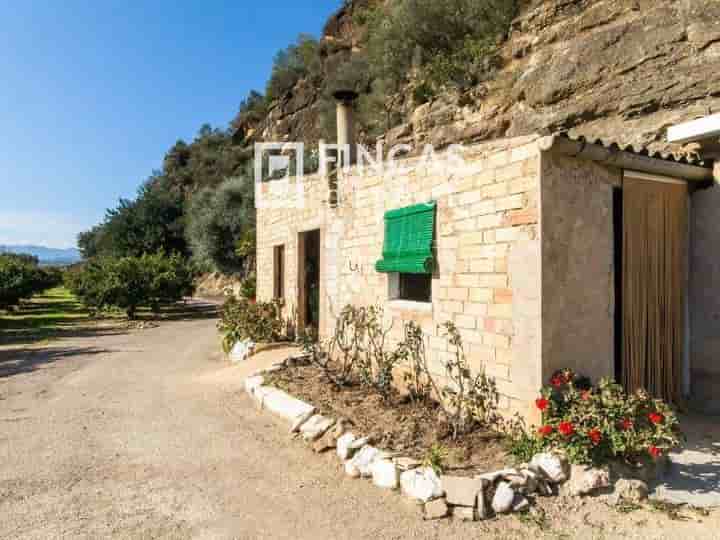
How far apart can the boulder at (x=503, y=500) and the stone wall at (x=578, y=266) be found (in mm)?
1002

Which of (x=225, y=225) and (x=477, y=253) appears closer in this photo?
(x=477, y=253)

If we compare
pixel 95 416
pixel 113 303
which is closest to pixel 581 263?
pixel 95 416

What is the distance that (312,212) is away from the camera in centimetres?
815

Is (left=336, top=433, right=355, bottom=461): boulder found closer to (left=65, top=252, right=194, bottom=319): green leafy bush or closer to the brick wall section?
the brick wall section

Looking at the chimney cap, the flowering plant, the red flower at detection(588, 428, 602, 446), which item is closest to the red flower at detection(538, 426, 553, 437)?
the flowering plant

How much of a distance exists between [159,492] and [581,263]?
12.9 feet

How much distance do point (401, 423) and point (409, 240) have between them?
201 cm

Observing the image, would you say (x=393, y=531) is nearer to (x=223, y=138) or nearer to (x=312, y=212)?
(x=312, y=212)

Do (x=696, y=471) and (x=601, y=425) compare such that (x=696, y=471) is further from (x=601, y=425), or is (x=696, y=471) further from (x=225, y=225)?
(x=225, y=225)

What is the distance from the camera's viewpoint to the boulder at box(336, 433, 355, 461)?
403cm

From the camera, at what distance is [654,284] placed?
4.60 meters

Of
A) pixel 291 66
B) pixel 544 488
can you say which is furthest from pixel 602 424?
pixel 291 66

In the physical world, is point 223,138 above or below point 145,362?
above

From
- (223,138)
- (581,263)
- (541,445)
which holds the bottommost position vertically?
(541,445)
